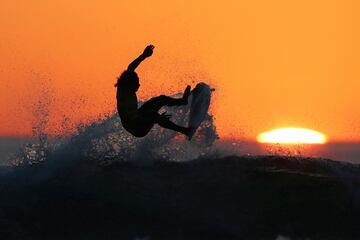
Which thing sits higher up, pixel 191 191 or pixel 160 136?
pixel 160 136

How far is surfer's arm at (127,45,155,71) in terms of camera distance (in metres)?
14.2

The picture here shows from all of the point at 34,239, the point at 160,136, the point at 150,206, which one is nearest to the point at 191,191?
the point at 150,206

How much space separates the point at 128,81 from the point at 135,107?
0.49 meters

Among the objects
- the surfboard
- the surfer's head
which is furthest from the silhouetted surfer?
the surfboard

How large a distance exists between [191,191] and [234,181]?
3.78 feet

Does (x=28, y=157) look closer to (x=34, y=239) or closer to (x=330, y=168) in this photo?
(x=34, y=239)

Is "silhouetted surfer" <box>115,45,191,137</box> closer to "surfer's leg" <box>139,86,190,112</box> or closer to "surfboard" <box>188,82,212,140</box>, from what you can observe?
"surfer's leg" <box>139,86,190,112</box>

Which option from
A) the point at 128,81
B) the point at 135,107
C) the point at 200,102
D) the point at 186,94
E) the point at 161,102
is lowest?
the point at 135,107

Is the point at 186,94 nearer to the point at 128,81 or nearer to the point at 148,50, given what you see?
the point at 128,81

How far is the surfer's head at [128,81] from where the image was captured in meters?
14.9

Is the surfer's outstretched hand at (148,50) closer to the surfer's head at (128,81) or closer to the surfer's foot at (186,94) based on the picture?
the surfer's head at (128,81)

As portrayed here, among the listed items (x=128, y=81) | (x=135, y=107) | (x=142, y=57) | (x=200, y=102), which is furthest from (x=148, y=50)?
(x=200, y=102)

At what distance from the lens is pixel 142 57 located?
565 inches

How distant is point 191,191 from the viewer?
66.3 ft
